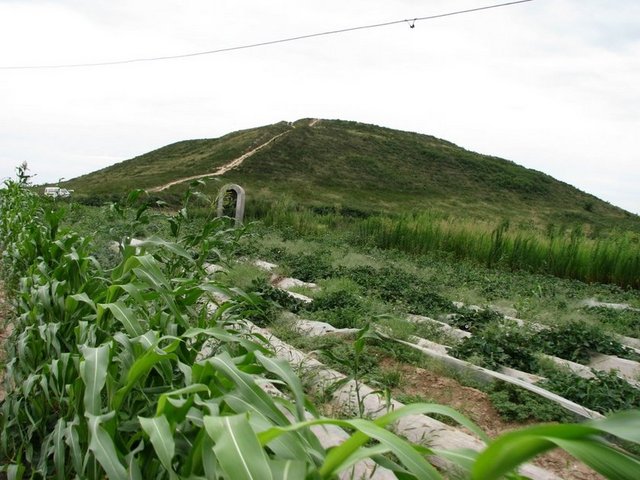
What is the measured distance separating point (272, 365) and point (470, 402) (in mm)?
2233

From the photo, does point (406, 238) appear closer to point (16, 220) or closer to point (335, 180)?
point (16, 220)

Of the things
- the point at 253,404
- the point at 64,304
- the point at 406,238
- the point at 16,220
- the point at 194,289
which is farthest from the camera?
the point at 406,238

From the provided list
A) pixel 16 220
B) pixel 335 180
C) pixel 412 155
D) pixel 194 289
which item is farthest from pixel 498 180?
pixel 194 289

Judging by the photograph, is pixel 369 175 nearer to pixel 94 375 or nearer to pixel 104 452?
pixel 94 375

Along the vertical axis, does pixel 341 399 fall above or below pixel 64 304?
below

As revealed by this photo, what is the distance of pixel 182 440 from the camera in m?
1.43

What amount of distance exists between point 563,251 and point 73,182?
35.8 m

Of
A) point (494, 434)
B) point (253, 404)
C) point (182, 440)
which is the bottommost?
point (494, 434)

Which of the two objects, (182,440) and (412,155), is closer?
(182,440)

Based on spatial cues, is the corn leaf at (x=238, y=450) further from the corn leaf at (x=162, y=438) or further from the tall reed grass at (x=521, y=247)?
the tall reed grass at (x=521, y=247)

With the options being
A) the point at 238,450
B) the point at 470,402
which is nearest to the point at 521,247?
the point at 470,402

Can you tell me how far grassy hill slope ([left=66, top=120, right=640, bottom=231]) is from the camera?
32.7 metres

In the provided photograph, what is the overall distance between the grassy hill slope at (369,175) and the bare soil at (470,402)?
2452cm

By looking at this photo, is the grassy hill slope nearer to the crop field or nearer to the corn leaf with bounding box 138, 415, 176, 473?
the crop field
